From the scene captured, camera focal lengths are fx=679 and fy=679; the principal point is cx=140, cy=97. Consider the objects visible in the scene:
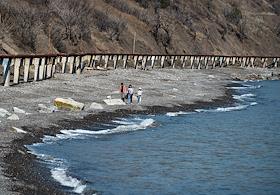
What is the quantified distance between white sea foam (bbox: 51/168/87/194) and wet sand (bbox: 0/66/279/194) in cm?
24

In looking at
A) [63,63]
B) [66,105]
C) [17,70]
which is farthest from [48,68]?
[66,105]

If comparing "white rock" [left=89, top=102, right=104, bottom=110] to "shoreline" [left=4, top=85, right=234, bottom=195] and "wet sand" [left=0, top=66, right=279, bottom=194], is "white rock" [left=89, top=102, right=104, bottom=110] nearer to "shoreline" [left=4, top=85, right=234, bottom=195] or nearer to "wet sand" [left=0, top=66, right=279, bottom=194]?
"wet sand" [left=0, top=66, right=279, bottom=194]

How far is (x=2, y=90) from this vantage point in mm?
29203

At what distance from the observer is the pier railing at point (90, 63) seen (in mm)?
34006

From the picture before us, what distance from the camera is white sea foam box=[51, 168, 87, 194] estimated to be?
14314 millimetres

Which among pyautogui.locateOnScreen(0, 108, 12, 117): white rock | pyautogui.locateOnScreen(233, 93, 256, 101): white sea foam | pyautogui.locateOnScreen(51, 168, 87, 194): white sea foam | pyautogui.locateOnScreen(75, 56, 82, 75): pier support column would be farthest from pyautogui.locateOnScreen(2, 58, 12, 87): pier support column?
pyautogui.locateOnScreen(51, 168, 87, 194): white sea foam

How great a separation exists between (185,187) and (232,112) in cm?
1830

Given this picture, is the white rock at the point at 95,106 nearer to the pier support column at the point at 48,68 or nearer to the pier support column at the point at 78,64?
the pier support column at the point at 48,68

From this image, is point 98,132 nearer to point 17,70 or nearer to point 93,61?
point 17,70

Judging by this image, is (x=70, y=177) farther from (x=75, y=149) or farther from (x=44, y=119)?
(x=44, y=119)

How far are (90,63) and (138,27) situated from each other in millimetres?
28607

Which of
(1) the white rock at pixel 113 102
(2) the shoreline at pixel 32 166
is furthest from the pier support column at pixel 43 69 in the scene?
(2) the shoreline at pixel 32 166

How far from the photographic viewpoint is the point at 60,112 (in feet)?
81.1

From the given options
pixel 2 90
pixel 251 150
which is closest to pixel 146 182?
pixel 251 150
